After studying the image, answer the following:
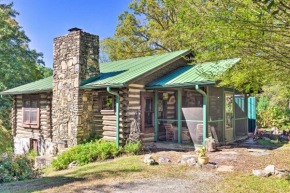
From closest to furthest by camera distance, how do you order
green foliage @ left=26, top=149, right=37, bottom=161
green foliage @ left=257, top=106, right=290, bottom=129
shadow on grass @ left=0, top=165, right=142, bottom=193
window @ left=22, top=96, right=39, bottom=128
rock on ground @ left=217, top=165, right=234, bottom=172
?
shadow on grass @ left=0, top=165, right=142, bottom=193
rock on ground @ left=217, top=165, right=234, bottom=172
green foliage @ left=26, top=149, right=37, bottom=161
window @ left=22, top=96, right=39, bottom=128
green foliage @ left=257, top=106, right=290, bottom=129

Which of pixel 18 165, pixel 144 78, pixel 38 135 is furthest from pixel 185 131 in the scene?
pixel 38 135

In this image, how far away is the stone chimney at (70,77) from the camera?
36.0 ft

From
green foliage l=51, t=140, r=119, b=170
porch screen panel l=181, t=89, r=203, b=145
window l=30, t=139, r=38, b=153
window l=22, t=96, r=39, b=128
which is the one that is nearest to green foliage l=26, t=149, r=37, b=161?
window l=30, t=139, r=38, b=153

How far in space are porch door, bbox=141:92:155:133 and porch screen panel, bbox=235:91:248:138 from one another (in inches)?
150

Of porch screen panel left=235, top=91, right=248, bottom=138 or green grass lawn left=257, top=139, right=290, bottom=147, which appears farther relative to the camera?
porch screen panel left=235, top=91, right=248, bottom=138

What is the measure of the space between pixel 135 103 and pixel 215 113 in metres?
3.19

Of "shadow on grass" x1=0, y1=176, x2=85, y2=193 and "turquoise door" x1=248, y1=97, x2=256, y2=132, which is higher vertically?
"turquoise door" x1=248, y1=97, x2=256, y2=132

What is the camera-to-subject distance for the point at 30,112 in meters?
14.1

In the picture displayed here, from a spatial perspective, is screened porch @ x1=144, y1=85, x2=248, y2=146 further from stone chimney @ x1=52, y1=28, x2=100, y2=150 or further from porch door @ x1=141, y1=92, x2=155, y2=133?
stone chimney @ x1=52, y1=28, x2=100, y2=150

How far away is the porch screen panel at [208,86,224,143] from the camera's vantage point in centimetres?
992

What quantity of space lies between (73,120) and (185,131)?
15.2 ft

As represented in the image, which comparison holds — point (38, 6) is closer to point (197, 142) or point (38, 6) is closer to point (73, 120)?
point (73, 120)

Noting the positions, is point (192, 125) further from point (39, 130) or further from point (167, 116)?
point (39, 130)

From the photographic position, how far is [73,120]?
1097 centimetres
